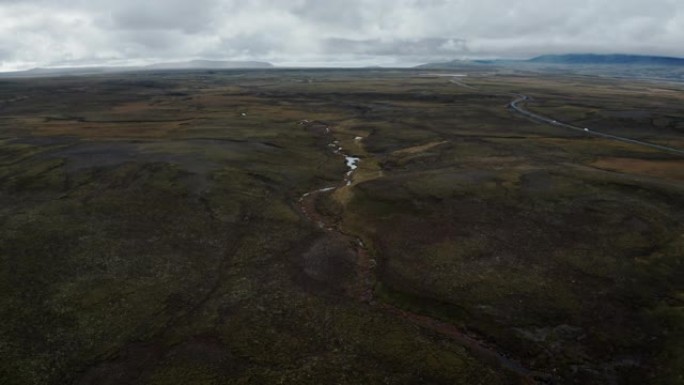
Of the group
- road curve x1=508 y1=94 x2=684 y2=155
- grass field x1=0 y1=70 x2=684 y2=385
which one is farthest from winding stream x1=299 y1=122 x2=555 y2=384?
road curve x1=508 y1=94 x2=684 y2=155

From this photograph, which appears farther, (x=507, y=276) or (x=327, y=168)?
(x=327, y=168)

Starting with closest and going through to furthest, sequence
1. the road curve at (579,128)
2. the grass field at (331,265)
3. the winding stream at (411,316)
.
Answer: the winding stream at (411,316)
the grass field at (331,265)
the road curve at (579,128)

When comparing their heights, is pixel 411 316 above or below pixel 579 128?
below

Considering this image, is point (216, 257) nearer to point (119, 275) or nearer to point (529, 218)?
point (119, 275)

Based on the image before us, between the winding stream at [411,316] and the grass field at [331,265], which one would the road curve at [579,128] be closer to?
the grass field at [331,265]

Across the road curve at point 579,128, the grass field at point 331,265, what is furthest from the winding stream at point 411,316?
the road curve at point 579,128

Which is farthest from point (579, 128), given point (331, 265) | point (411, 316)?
point (411, 316)

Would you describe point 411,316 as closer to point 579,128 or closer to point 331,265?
point 331,265

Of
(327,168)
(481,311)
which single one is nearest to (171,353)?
(481,311)
